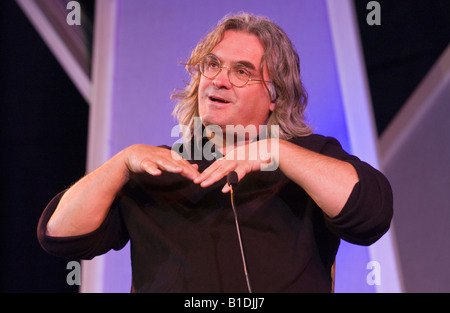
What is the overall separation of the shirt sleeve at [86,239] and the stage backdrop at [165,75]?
632 millimetres

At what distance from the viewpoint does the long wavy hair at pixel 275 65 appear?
1520 millimetres

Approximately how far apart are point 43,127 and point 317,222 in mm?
1751

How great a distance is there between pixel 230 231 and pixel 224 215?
0.05 m

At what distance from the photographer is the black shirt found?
1087 millimetres

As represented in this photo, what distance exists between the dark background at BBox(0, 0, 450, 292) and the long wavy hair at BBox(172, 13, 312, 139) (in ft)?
3.07

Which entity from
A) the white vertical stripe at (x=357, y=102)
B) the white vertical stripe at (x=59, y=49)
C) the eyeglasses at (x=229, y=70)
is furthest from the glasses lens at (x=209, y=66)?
the white vertical stripe at (x=59, y=49)

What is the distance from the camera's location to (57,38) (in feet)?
7.95

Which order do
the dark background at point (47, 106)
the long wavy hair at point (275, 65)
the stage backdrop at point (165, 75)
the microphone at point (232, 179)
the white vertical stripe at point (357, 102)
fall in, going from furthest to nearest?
the dark background at point (47, 106) < the stage backdrop at point (165, 75) < the white vertical stripe at point (357, 102) < the long wavy hair at point (275, 65) < the microphone at point (232, 179)

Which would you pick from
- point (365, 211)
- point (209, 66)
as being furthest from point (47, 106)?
point (365, 211)

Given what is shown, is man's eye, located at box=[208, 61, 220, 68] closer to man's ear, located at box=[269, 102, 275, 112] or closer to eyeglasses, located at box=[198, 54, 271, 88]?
eyeglasses, located at box=[198, 54, 271, 88]

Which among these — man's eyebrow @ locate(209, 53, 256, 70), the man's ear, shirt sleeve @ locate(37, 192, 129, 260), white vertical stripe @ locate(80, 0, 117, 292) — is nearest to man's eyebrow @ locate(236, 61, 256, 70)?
man's eyebrow @ locate(209, 53, 256, 70)

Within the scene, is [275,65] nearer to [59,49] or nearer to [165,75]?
[165,75]

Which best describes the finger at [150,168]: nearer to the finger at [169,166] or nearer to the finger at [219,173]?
the finger at [169,166]
